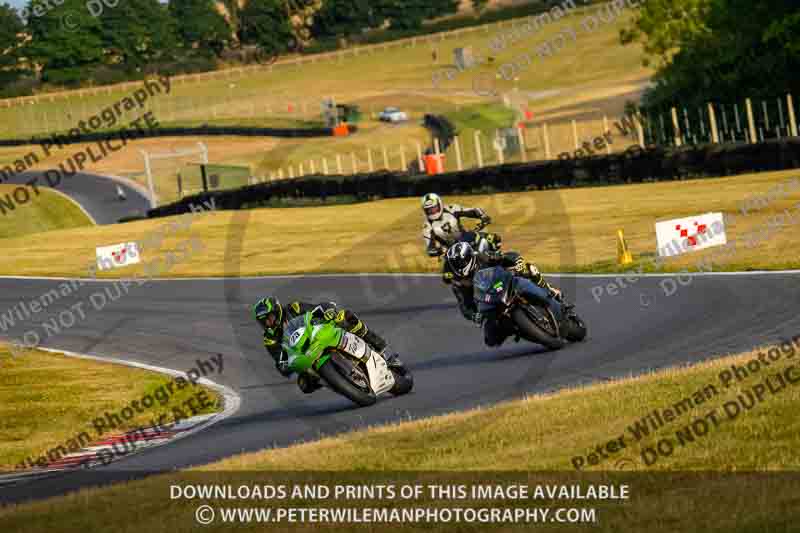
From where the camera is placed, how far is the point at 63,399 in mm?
18719

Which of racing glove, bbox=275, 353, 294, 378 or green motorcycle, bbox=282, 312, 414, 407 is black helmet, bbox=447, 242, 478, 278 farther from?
racing glove, bbox=275, 353, 294, 378

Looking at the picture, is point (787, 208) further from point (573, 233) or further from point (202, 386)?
point (202, 386)

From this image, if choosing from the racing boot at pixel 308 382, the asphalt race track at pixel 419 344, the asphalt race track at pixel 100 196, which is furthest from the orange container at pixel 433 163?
the racing boot at pixel 308 382

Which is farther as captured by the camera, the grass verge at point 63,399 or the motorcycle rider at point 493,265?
the grass verge at point 63,399

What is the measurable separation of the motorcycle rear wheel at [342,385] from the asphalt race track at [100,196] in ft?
167

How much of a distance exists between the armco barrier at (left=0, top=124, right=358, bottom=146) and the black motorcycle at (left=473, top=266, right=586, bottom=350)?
67.2m

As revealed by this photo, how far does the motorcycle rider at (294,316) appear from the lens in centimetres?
1340

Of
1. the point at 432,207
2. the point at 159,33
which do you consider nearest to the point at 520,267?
the point at 432,207

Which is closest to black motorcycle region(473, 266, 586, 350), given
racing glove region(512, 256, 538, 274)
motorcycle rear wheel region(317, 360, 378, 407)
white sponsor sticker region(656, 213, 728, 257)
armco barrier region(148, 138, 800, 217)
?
racing glove region(512, 256, 538, 274)

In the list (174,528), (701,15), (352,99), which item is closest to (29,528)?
(174,528)

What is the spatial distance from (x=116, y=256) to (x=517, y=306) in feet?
85.3

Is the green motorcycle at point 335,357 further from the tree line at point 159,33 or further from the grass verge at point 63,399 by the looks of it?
the tree line at point 159,33

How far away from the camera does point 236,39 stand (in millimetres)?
141125

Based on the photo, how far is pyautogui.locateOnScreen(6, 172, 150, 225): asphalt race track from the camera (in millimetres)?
66812
